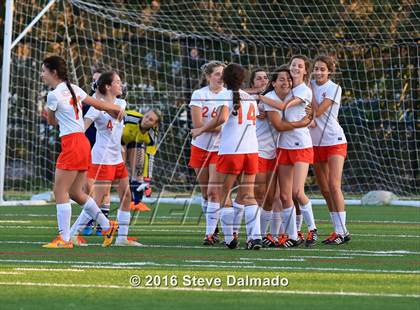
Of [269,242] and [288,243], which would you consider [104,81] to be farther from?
[288,243]

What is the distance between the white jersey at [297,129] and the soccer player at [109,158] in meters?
1.66

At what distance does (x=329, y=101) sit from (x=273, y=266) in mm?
3041

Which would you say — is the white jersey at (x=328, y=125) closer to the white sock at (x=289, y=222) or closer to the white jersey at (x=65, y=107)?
the white sock at (x=289, y=222)

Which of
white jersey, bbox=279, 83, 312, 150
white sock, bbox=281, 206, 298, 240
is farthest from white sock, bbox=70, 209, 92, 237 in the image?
white jersey, bbox=279, 83, 312, 150

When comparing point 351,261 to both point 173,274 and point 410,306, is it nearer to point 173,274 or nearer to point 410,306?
point 173,274

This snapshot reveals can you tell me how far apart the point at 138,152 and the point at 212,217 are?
5294 mm

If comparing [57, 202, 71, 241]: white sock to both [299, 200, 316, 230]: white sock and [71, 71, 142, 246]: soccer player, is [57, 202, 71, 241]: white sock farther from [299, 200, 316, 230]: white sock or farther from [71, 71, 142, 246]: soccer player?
[299, 200, 316, 230]: white sock

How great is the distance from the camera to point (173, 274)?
24.9ft

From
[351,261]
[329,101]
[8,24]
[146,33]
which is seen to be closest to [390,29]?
[146,33]

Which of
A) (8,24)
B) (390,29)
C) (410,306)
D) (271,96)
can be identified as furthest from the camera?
(390,29)

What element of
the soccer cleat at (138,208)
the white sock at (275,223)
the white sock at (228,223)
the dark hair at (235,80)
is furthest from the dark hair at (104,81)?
the soccer cleat at (138,208)

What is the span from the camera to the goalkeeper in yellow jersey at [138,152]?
13.1 m

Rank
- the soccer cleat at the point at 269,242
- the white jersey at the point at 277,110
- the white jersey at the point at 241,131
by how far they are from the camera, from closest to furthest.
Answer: the white jersey at the point at 241,131, the soccer cleat at the point at 269,242, the white jersey at the point at 277,110

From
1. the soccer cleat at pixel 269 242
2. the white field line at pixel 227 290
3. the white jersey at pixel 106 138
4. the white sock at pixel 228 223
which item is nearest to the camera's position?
the white field line at pixel 227 290
